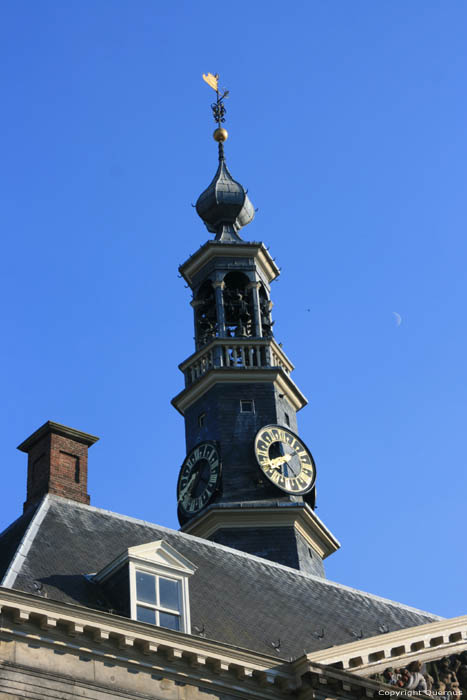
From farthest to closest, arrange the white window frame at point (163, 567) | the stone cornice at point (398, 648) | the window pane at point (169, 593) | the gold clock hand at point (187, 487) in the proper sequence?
the gold clock hand at point (187, 487), the stone cornice at point (398, 648), the window pane at point (169, 593), the white window frame at point (163, 567)

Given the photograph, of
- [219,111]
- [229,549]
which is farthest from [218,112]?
[229,549]

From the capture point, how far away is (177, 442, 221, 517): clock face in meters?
39.3

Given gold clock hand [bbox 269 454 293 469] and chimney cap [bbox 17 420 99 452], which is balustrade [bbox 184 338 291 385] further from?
chimney cap [bbox 17 420 99 452]

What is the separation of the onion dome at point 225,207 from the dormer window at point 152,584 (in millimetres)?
22967

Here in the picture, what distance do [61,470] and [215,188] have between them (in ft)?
70.8

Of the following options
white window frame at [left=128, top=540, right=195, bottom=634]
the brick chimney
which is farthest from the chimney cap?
white window frame at [left=128, top=540, right=195, bottom=634]

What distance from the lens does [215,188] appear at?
4806 centimetres

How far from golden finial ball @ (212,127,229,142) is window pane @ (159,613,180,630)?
29764 mm

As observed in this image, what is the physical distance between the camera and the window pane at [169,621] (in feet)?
79.2

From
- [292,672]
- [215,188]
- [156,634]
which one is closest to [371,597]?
[292,672]

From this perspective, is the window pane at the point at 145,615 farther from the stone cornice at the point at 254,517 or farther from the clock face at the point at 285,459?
the clock face at the point at 285,459

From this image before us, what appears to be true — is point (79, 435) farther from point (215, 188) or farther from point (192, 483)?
point (215, 188)

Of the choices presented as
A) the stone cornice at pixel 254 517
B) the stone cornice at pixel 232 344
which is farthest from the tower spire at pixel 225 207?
the stone cornice at pixel 254 517

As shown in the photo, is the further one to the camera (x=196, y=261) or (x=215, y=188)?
(x=215, y=188)
